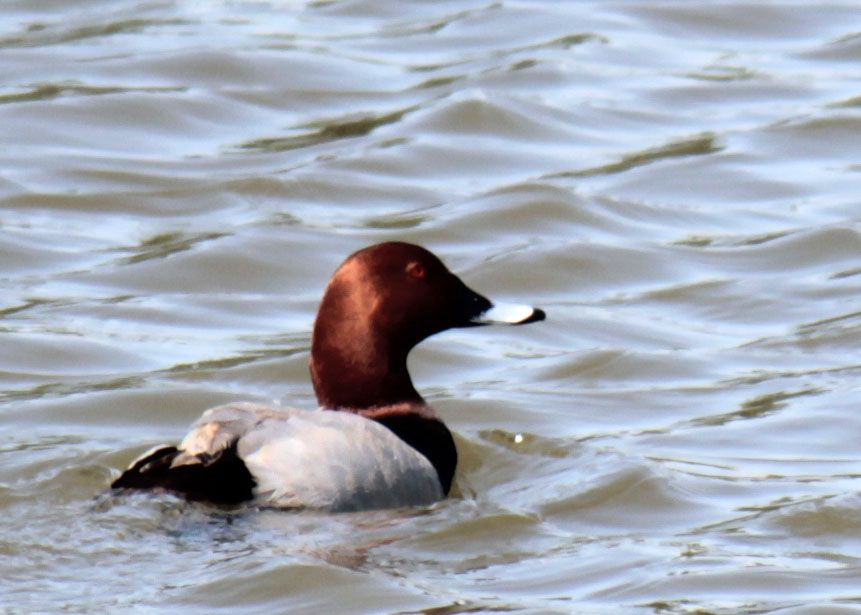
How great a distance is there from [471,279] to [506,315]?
2.65 meters

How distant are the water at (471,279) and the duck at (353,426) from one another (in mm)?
96

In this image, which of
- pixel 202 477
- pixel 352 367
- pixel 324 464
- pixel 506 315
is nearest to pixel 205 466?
pixel 202 477

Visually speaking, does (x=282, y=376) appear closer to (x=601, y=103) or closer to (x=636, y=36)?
(x=601, y=103)

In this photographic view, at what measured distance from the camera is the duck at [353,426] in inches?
267

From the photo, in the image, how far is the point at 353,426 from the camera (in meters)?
7.07

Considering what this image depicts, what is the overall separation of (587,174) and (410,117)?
4.48 ft

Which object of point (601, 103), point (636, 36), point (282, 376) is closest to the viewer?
point (282, 376)

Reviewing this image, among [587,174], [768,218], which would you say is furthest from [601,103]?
[768,218]

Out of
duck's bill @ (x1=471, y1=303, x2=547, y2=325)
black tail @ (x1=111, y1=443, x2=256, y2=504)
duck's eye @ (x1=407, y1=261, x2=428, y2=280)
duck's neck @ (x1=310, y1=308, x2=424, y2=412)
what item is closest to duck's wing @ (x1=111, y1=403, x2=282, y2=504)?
black tail @ (x1=111, y1=443, x2=256, y2=504)

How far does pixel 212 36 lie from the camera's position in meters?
14.5

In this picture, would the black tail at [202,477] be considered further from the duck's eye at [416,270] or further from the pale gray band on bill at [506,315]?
the pale gray band on bill at [506,315]

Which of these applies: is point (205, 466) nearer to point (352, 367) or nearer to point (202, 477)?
point (202, 477)

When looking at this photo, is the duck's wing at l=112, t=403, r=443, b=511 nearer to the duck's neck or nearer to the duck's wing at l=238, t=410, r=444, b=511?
the duck's wing at l=238, t=410, r=444, b=511

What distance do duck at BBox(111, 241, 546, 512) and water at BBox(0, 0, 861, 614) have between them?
0.31 ft
